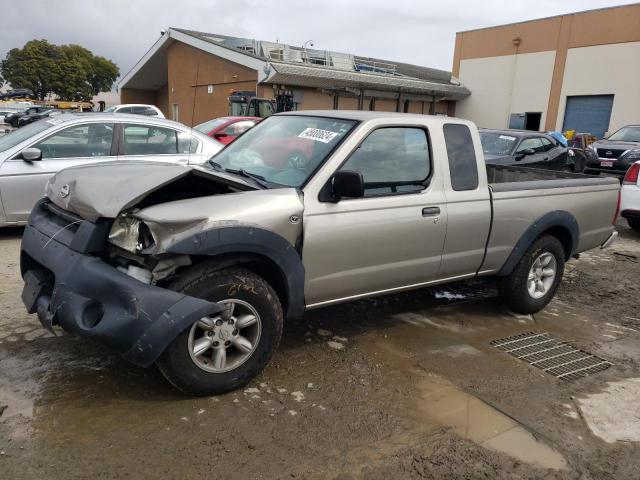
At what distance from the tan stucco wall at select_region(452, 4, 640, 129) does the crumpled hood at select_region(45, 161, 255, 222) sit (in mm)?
28511

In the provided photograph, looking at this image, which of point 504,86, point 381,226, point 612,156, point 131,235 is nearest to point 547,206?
point 381,226

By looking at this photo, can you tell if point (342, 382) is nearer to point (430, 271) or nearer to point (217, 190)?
point (430, 271)

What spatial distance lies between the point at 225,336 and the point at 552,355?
2724 millimetres

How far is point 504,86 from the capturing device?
31562 millimetres

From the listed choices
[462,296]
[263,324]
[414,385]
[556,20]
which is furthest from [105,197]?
[556,20]

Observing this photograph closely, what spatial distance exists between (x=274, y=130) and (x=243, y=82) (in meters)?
22.8

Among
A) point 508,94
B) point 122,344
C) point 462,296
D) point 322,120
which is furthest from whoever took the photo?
point 508,94

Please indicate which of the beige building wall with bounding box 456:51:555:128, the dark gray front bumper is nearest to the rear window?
the dark gray front bumper

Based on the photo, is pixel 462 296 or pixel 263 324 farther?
pixel 462 296

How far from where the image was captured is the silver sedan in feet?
20.8

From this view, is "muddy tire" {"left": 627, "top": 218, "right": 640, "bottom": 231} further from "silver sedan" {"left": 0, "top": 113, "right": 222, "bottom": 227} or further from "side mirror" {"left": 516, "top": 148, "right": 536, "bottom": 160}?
"silver sedan" {"left": 0, "top": 113, "right": 222, "bottom": 227}

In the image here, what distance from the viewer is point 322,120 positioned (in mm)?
4078

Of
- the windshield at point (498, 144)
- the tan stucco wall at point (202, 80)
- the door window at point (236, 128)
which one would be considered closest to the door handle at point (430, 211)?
the windshield at point (498, 144)

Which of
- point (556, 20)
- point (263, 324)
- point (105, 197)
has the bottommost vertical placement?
point (263, 324)
